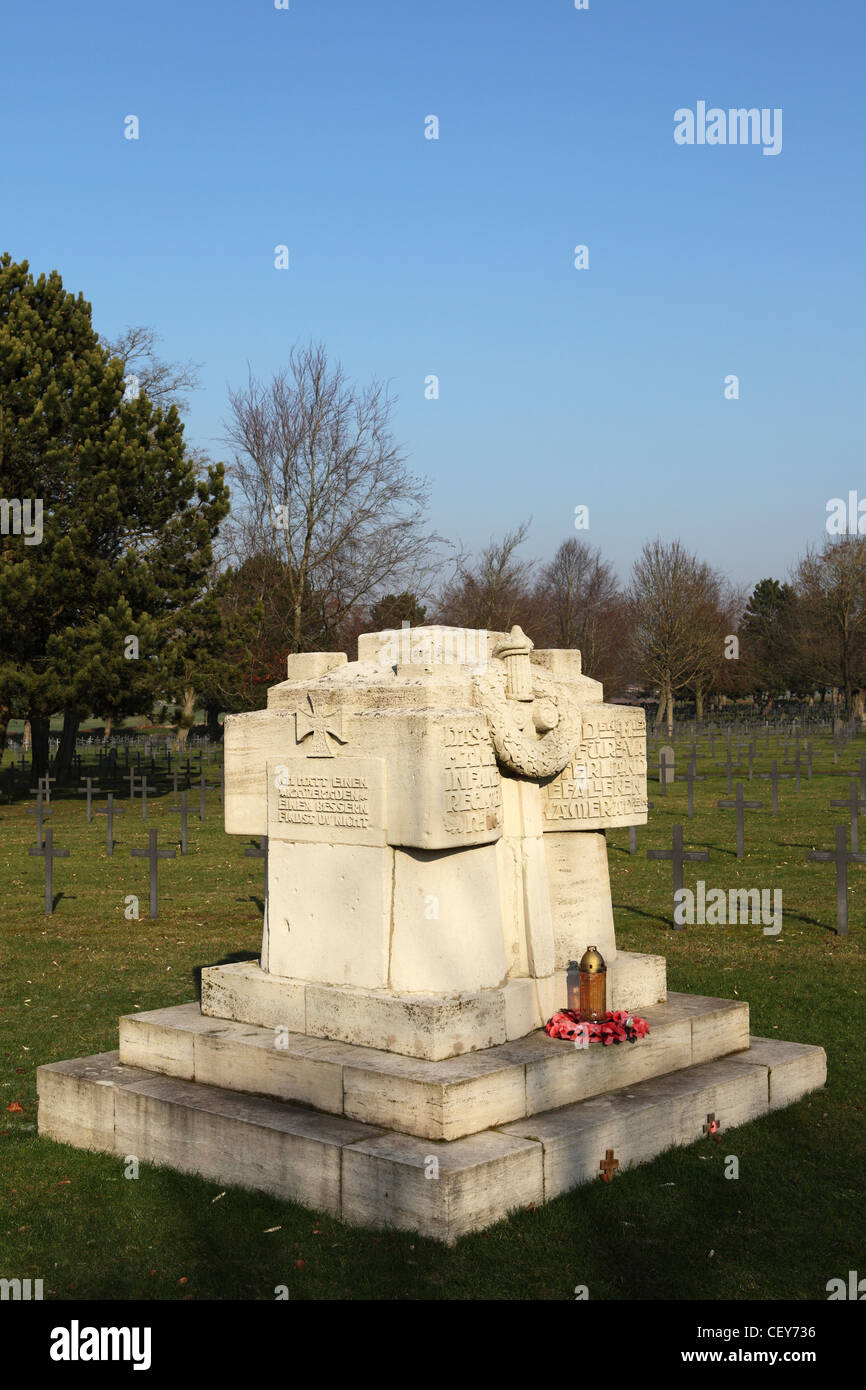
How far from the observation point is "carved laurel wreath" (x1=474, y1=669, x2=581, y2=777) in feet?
22.2

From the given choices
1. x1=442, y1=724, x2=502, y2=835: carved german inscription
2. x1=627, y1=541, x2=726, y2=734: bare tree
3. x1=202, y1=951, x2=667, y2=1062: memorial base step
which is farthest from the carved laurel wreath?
x1=627, y1=541, x2=726, y2=734: bare tree

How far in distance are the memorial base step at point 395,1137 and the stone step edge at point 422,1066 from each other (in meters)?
0.07

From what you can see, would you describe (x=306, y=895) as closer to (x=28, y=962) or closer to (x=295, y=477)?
(x=28, y=962)

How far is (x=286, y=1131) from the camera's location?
6051 mm

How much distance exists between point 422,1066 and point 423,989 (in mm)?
480

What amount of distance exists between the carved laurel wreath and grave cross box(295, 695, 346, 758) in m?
0.76

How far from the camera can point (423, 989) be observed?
659 cm

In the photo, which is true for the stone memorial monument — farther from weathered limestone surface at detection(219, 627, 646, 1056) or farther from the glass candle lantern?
the glass candle lantern

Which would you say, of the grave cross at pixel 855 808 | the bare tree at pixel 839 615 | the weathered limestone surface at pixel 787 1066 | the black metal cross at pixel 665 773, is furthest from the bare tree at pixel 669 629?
the weathered limestone surface at pixel 787 1066

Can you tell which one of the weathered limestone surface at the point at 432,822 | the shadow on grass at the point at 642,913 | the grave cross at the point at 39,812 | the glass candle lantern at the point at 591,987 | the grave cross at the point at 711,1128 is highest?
the weathered limestone surface at the point at 432,822

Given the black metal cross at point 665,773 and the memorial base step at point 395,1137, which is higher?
the black metal cross at point 665,773

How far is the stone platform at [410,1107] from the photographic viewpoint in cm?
572

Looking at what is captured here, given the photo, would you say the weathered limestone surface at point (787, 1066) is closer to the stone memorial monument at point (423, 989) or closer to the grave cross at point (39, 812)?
the stone memorial monument at point (423, 989)

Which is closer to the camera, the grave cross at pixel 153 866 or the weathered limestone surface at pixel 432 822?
the weathered limestone surface at pixel 432 822
